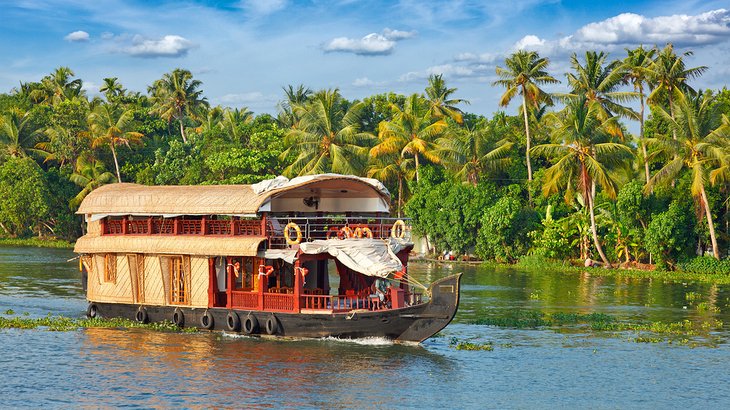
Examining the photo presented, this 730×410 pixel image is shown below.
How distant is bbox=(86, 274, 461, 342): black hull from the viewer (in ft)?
76.0

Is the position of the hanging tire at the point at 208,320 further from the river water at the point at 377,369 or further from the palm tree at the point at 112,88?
the palm tree at the point at 112,88

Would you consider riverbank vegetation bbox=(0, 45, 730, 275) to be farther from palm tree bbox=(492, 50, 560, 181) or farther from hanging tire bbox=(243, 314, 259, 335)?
hanging tire bbox=(243, 314, 259, 335)

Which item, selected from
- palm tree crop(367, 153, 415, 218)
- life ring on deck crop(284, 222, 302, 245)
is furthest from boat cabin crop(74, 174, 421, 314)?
palm tree crop(367, 153, 415, 218)

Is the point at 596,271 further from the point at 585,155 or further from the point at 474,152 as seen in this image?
the point at 474,152

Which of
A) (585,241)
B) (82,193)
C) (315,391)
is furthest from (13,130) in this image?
(315,391)

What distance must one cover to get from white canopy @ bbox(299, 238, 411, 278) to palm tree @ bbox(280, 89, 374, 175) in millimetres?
28987

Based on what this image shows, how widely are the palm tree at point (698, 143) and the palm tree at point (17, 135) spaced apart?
4261cm

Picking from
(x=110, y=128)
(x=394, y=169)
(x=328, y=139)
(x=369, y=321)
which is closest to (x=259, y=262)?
(x=369, y=321)

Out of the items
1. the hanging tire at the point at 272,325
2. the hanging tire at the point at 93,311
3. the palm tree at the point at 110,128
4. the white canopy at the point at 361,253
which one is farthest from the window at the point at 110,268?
the palm tree at the point at 110,128

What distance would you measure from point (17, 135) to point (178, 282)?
144ft

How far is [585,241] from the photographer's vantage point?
47.3 meters

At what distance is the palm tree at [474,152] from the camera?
52031 mm

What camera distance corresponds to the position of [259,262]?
1012 inches

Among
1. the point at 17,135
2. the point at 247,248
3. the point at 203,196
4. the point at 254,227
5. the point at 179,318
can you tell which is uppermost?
the point at 17,135
